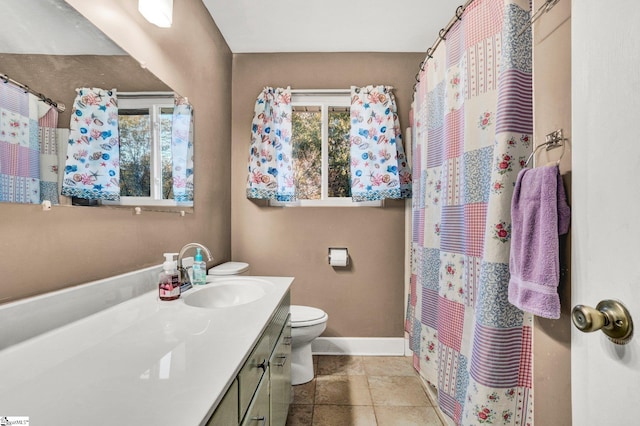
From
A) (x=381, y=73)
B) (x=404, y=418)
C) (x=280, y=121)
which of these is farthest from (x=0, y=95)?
(x=381, y=73)

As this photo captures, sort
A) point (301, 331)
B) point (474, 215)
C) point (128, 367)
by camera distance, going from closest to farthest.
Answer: point (128, 367), point (474, 215), point (301, 331)

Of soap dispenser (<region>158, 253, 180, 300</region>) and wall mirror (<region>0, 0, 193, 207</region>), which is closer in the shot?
wall mirror (<region>0, 0, 193, 207</region>)

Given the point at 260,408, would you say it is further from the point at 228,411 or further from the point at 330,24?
the point at 330,24

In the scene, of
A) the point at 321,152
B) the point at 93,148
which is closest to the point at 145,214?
the point at 93,148

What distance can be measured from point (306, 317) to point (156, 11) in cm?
177

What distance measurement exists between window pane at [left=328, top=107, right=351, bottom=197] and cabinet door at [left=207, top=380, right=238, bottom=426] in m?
1.92

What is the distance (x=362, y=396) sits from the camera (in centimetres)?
185

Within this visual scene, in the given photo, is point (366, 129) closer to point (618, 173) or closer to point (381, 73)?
point (381, 73)

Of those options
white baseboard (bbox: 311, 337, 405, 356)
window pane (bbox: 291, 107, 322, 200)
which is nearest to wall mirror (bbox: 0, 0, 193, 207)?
window pane (bbox: 291, 107, 322, 200)

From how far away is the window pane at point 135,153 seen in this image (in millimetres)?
1118

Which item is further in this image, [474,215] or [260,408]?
[474,215]

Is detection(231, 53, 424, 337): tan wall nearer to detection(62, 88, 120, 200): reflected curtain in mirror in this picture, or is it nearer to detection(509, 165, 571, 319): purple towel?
detection(62, 88, 120, 200): reflected curtain in mirror

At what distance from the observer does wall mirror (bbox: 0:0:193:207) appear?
74 centimetres

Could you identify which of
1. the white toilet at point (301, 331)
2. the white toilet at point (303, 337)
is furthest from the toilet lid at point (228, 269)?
the white toilet at point (303, 337)
